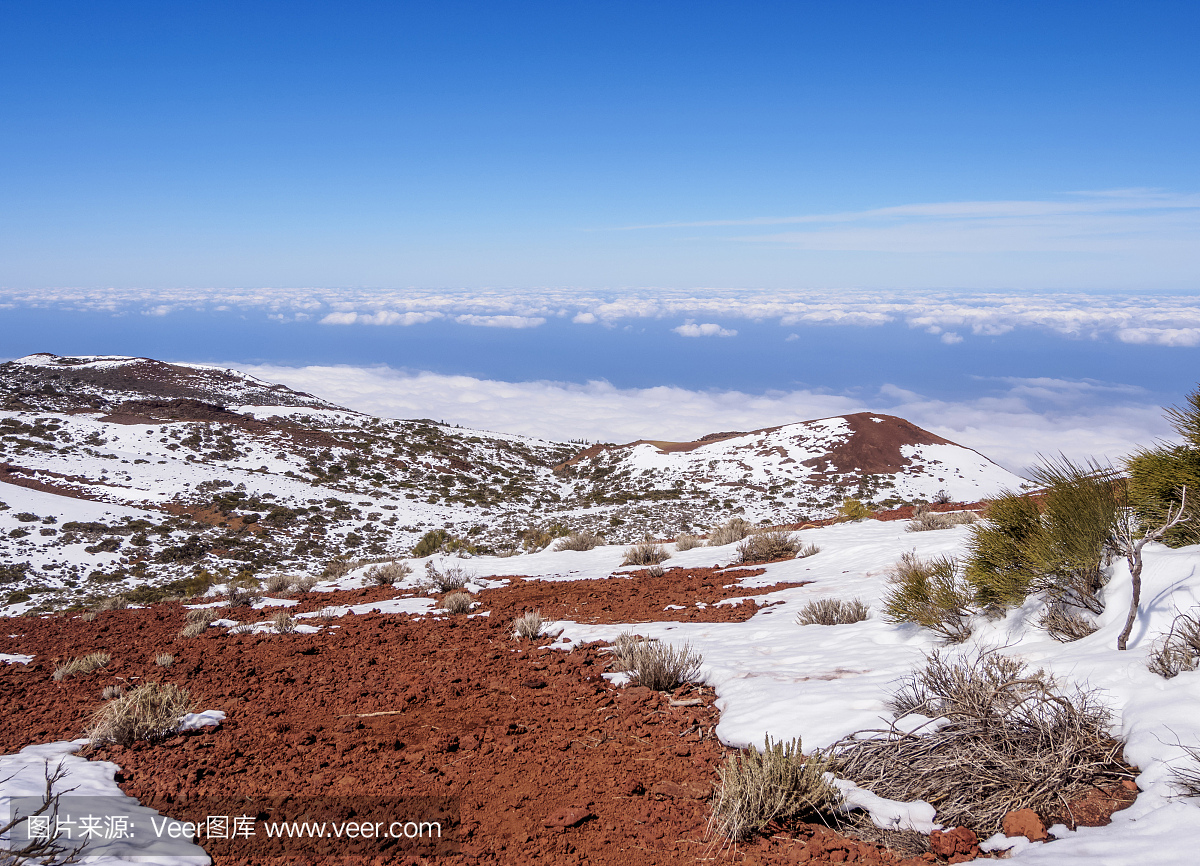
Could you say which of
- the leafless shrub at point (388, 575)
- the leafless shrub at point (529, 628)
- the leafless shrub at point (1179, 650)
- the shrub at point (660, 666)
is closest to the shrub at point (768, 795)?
the shrub at point (660, 666)

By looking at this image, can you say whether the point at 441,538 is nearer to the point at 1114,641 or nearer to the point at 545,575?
the point at 545,575

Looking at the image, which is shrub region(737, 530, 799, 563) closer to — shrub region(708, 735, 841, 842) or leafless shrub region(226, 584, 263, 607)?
shrub region(708, 735, 841, 842)

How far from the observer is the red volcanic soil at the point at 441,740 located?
2.74 meters

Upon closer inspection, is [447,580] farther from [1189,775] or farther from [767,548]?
[1189,775]

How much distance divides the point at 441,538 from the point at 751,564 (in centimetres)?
1345

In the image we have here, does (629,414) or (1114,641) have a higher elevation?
(1114,641)

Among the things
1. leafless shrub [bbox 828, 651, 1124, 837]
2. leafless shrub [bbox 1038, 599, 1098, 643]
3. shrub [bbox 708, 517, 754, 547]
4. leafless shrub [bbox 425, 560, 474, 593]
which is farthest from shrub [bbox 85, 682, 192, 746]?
shrub [bbox 708, 517, 754, 547]

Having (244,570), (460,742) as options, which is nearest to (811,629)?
(460,742)

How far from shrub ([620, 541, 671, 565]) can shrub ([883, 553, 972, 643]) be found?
508cm

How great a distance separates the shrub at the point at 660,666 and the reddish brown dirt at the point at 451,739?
117 millimetres

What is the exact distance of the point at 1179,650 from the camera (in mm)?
3021

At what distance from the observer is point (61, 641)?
715cm

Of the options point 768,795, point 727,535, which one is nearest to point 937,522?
point 727,535

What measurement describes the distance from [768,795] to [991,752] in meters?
0.99
